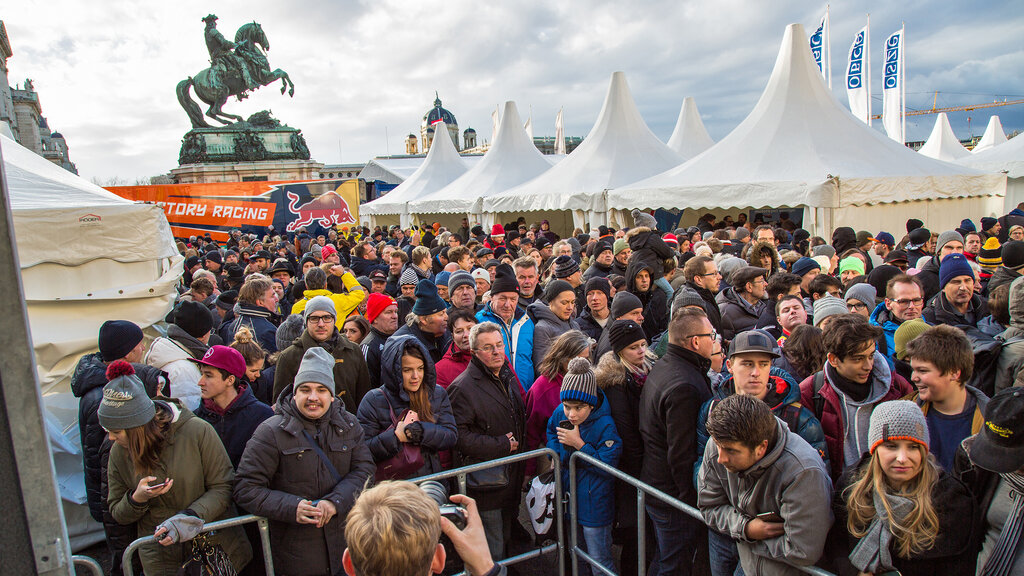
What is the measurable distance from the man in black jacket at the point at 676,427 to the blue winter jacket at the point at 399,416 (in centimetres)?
116

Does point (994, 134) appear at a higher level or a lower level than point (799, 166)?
higher

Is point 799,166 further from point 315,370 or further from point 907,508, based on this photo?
point 315,370

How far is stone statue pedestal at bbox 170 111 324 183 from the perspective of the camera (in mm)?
33281

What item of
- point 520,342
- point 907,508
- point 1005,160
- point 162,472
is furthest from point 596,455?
point 1005,160

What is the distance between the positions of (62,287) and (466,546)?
5.49 m

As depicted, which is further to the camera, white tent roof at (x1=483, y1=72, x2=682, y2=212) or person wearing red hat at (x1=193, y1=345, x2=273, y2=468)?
white tent roof at (x1=483, y1=72, x2=682, y2=212)

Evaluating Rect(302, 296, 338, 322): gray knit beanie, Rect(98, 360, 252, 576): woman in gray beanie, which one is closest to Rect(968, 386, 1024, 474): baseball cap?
Rect(98, 360, 252, 576): woman in gray beanie

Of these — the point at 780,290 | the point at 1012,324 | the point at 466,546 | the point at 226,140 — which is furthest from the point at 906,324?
the point at 226,140

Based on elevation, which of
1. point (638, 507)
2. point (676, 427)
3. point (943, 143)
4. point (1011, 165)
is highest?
point (943, 143)

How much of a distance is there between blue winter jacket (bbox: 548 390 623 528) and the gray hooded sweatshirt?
886 mm

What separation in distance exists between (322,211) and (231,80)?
2033 centimetres

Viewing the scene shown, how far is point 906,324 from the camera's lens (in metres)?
3.53

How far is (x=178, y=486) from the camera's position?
296 centimetres

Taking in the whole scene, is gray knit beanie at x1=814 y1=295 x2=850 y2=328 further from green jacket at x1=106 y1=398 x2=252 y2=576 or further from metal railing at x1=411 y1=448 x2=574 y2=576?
green jacket at x1=106 y1=398 x2=252 y2=576
